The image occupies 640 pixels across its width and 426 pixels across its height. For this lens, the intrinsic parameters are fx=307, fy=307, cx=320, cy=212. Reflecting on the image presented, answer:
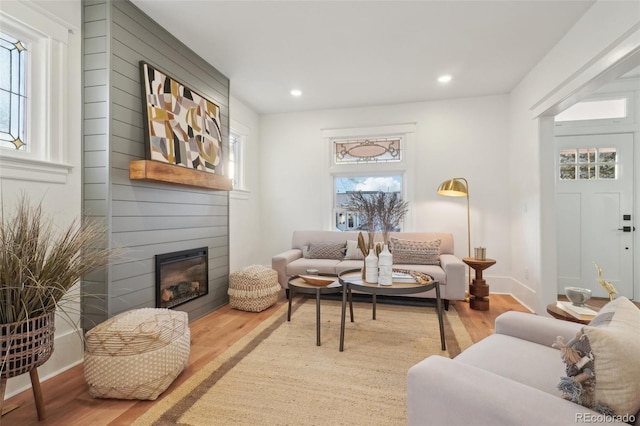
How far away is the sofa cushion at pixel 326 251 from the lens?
167 inches

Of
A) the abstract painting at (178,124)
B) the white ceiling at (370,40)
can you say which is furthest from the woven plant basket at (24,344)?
the white ceiling at (370,40)

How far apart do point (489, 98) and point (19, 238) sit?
510 cm

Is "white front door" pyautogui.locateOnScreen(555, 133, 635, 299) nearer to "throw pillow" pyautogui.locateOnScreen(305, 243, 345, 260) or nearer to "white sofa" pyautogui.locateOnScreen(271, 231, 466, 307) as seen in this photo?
"white sofa" pyautogui.locateOnScreen(271, 231, 466, 307)

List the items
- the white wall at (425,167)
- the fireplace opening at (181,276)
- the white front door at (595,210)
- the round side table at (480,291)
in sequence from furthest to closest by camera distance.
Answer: the white wall at (425,167)
the white front door at (595,210)
the round side table at (480,291)
the fireplace opening at (181,276)

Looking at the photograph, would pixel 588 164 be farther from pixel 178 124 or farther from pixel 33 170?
pixel 33 170

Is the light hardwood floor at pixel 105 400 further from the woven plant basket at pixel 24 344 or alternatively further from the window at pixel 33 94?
the window at pixel 33 94

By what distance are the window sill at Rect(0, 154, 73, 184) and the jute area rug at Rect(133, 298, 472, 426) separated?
1.63 metres

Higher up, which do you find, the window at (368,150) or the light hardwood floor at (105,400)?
the window at (368,150)

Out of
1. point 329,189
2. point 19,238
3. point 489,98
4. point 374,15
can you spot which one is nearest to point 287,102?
point 329,189

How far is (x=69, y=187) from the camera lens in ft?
7.29

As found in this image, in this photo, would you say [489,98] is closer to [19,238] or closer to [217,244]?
[217,244]

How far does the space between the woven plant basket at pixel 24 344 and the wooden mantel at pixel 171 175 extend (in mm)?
1166

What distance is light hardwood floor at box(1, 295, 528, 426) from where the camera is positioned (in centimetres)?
165

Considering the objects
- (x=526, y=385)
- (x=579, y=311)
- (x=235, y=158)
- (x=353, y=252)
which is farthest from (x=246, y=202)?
(x=526, y=385)
